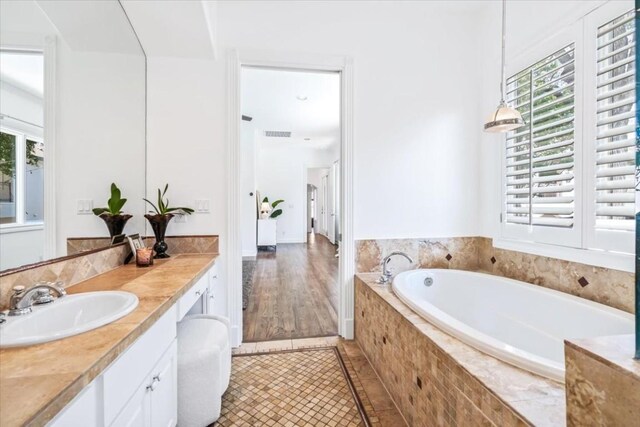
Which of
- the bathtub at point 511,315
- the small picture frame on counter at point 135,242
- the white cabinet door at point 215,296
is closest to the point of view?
the bathtub at point 511,315

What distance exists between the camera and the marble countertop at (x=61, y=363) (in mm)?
574

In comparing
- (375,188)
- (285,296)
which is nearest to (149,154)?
(375,188)

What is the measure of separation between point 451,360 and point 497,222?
5.77 feet

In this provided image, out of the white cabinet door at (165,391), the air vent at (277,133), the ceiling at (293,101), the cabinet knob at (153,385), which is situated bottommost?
the white cabinet door at (165,391)

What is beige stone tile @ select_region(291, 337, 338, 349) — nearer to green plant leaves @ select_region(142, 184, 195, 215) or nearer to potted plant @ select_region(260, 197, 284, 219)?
green plant leaves @ select_region(142, 184, 195, 215)

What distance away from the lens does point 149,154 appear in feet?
7.64

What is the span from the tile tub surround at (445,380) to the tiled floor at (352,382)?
7cm

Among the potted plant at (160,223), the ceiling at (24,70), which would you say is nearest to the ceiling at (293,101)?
the potted plant at (160,223)

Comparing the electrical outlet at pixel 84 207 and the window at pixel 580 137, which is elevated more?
the window at pixel 580 137

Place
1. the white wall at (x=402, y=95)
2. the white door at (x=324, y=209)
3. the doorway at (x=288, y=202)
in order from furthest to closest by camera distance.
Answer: the white door at (x=324, y=209)
the doorway at (x=288, y=202)
the white wall at (x=402, y=95)

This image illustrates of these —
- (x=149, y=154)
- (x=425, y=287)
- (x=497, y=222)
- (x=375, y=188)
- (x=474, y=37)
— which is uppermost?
(x=474, y=37)

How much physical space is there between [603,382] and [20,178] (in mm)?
1803

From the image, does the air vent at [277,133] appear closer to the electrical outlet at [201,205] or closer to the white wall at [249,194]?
the white wall at [249,194]

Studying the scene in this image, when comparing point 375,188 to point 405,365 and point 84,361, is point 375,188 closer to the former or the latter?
point 405,365
